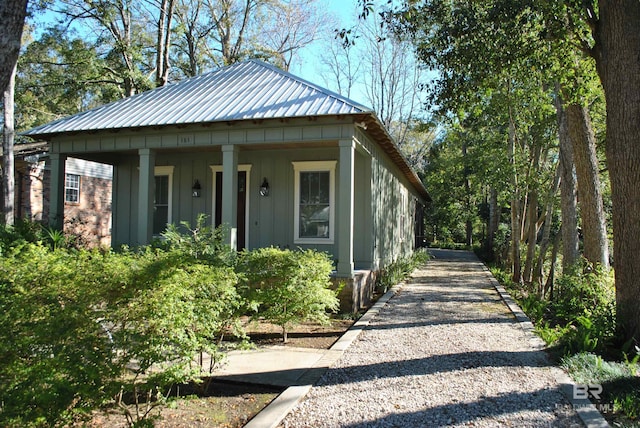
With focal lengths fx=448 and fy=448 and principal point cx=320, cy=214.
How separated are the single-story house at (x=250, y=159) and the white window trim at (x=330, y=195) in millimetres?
22

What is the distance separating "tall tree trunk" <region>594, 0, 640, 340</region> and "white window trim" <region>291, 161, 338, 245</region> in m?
5.38

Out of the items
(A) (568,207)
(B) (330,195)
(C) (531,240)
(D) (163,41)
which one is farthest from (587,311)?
(D) (163,41)

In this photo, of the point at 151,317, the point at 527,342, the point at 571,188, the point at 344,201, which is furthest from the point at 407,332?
the point at 571,188

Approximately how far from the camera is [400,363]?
16.1 ft

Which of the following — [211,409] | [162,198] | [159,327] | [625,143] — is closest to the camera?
[159,327]

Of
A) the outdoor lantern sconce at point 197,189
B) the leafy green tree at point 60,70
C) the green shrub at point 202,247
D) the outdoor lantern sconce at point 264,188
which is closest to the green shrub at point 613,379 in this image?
the green shrub at point 202,247

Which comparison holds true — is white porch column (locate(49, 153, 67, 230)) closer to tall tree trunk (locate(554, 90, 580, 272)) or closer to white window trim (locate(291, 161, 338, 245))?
white window trim (locate(291, 161, 338, 245))

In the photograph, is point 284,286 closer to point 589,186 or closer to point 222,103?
point 222,103

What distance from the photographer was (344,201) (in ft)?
25.6

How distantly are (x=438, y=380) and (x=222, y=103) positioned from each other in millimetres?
6903

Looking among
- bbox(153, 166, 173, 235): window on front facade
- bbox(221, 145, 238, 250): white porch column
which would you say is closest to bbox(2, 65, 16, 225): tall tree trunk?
bbox(153, 166, 173, 235): window on front facade

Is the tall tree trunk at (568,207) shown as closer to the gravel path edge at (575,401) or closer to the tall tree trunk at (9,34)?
the gravel path edge at (575,401)

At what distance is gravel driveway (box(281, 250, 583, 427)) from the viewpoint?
3527 mm

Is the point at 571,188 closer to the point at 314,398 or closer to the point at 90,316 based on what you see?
the point at 314,398
